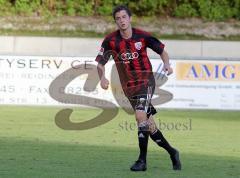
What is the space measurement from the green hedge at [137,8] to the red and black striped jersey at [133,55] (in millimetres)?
20784

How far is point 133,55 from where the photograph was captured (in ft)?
33.4

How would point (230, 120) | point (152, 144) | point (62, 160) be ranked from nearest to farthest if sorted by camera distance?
point (62, 160)
point (152, 144)
point (230, 120)

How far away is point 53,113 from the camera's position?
20.1m

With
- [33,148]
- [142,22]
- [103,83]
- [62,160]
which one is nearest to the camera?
[103,83]

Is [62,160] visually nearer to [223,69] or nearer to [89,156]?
[89,156]

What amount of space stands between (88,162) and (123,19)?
87.4 inches

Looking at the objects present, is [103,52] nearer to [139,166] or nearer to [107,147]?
[139,166]

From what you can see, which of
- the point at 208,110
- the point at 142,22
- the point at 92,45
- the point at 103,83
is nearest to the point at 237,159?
the point at 103,83

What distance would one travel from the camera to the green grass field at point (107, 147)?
10062 mm

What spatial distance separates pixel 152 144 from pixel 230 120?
19.4 ft

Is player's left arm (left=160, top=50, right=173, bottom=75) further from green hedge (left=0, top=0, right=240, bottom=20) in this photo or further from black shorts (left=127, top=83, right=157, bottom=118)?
green hedge (left=0, top=0, right=240, bottom=20)

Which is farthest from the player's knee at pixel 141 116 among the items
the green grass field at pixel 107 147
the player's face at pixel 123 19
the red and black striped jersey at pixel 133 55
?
the player's face at pixel 123 19

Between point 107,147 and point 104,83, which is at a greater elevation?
point 104,83

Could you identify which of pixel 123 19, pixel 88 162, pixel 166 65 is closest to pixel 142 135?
pixel 166 65
